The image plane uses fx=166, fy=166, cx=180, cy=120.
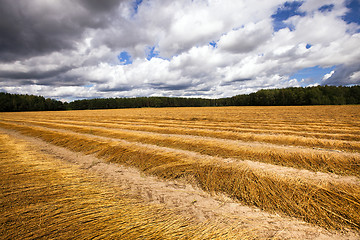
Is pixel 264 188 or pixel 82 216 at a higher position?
pixel 82 216

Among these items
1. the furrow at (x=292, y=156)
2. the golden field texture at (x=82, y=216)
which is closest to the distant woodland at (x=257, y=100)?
the furrow at (x=292, y=156)

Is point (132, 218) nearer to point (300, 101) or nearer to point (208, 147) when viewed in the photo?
point (208, 147)

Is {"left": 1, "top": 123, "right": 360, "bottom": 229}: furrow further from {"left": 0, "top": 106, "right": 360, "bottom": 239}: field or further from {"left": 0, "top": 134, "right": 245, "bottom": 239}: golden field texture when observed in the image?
{"left": 0, "top": 134, "right": 245, "bottom": 239}: golden field texture

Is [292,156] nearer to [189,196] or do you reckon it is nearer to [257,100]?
[189,196]

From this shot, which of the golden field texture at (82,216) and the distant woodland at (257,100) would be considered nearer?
the golden field texture at (82,216)

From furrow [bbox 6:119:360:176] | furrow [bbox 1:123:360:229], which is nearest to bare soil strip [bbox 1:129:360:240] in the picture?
furrow [bbox 1:123:360:229]

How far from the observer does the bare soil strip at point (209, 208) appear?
116 inches

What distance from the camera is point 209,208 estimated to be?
3.71 meters

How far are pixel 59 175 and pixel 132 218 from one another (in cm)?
328

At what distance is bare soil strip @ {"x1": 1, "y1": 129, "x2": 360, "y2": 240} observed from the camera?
9.63ft

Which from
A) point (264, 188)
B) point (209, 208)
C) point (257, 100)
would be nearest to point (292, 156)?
A: point (264, 188)

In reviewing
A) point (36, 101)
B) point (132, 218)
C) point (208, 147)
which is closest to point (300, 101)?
point (208, 147)

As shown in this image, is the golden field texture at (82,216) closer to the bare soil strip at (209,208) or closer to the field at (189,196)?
the field at (189,196)

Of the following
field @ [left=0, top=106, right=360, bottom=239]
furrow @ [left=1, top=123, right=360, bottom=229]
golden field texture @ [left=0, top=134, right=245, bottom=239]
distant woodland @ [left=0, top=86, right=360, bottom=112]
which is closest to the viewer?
golden field texture @ [left=0, top=134, right=245, bottom=239]
